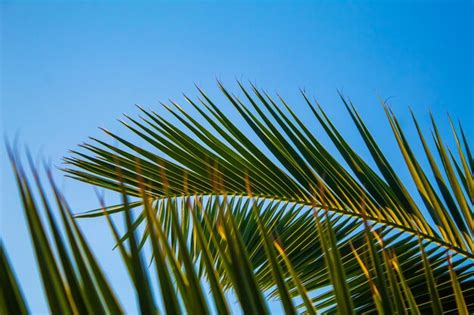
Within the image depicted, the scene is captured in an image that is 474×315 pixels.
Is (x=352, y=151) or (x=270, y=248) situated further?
(x=352, y=151)

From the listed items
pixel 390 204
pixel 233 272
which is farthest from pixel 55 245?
pixel 390 204

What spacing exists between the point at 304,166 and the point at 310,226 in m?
0.30

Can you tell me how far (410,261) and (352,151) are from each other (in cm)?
41

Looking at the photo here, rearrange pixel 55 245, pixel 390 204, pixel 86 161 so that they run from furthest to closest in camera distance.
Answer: pixel 86 161 → pixel 390 204 → pixel 55 245

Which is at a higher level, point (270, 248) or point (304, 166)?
point (304, 166)

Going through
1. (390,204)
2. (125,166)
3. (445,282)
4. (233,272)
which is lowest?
(445,282)

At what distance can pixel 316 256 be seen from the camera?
1915 mm

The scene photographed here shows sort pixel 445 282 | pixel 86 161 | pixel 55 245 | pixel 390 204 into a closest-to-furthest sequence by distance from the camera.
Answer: pixel 55 245 < pixel 445 282 < pixel 390 204 < pixel 86 161

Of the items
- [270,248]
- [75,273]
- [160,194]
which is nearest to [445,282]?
[160,194]

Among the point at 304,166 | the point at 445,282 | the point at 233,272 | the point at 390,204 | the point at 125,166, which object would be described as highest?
the point at 125,166

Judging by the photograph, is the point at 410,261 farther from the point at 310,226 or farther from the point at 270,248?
the point at 270,248

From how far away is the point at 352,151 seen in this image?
5.71 ft

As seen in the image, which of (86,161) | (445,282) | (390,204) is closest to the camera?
(445,282)

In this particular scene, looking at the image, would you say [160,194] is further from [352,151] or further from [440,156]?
[440,156]
